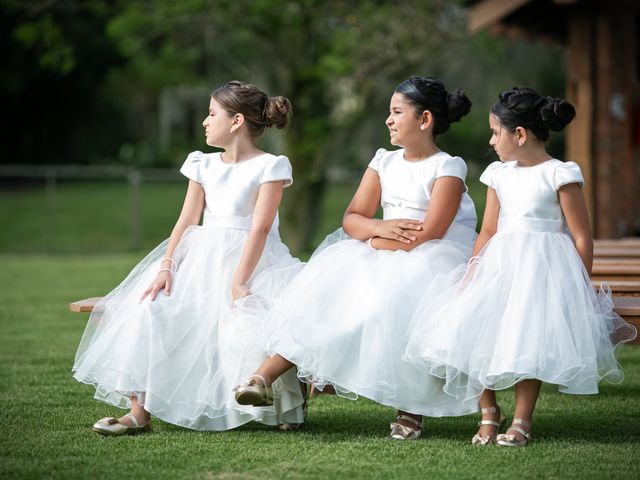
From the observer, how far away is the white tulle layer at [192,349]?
4.32 m

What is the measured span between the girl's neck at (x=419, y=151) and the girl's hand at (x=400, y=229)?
30 centimetres

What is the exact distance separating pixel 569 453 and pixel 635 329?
56 cm

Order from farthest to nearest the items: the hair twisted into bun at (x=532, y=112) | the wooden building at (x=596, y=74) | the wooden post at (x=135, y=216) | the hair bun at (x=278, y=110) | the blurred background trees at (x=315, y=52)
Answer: the wooden post at (x=135, y=216), the blurred background trees at (x=315, y=52), the wooden building at (x=596, y=74), the hair bun at (x=278, y=110), the hair twisted into bun at (x=532, y=112)

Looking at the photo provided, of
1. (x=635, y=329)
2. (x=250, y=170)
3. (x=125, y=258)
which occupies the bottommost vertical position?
(x=125, y=258)

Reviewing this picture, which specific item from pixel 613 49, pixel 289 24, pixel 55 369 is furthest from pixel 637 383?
pixel 289 24

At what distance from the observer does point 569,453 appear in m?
4.02

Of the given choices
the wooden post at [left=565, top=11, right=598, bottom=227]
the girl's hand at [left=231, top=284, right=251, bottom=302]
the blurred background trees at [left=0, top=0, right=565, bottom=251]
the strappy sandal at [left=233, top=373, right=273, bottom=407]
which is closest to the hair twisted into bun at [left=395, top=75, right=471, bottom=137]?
the girl's hand at [left=231, top=284, right=251, bottom=302]

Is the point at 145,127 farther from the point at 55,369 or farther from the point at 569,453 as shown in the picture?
the point at 569,453

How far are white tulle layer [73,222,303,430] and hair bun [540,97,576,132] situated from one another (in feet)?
4.14

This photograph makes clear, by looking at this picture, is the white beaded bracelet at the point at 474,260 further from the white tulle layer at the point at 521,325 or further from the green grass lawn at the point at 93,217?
the green grass lawn at the point at 93,217

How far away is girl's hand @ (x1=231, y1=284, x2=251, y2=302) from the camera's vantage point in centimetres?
440

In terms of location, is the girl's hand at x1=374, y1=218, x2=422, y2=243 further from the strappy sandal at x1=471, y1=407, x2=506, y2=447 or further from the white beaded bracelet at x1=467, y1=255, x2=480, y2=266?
the strappy sandal at x1=471, y1=407, x2=506, y2=447

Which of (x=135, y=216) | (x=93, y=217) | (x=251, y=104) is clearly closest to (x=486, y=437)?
(x=251, y=104)

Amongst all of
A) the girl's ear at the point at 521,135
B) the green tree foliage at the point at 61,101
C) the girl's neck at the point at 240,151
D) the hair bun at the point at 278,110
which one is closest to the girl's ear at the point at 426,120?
the girl's ear at the point at 521,135
